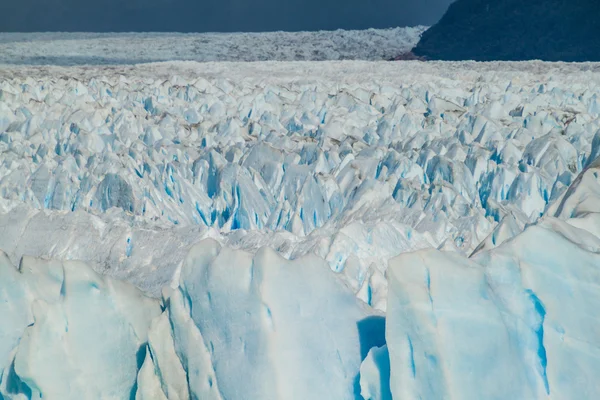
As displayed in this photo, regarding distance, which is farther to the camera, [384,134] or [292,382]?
[384,134]

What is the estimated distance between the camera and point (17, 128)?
22.8 ft

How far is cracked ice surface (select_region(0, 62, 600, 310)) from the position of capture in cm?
325

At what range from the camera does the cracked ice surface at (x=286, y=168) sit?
325 cm

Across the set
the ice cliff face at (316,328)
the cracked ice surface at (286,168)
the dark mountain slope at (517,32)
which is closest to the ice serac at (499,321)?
the ice cliff face at (316,328)

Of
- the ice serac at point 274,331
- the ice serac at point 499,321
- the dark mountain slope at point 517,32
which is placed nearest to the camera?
the ice serac at point 499,321

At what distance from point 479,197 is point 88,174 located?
2.51 metres

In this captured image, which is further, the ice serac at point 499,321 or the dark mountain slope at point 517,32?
the dark mountain slope at point 517,32

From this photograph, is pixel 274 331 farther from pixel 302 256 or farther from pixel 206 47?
pixel 206 47

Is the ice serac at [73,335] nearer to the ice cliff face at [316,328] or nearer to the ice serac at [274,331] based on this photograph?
the ice cliff face at [316,328]

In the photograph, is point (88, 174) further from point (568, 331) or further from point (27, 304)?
point (568, 331)

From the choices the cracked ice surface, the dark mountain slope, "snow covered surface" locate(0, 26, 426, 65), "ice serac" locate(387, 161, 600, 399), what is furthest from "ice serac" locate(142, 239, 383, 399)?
the dark mountain slope

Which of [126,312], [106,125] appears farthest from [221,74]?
[126,312]

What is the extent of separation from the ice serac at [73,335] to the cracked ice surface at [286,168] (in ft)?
1.60

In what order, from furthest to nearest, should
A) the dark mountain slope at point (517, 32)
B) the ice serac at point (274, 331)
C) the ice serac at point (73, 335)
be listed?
the dark mountain slope at point (517, 32) → the ice serac at point (73, 335) → the ice serac at point (274, 331)
